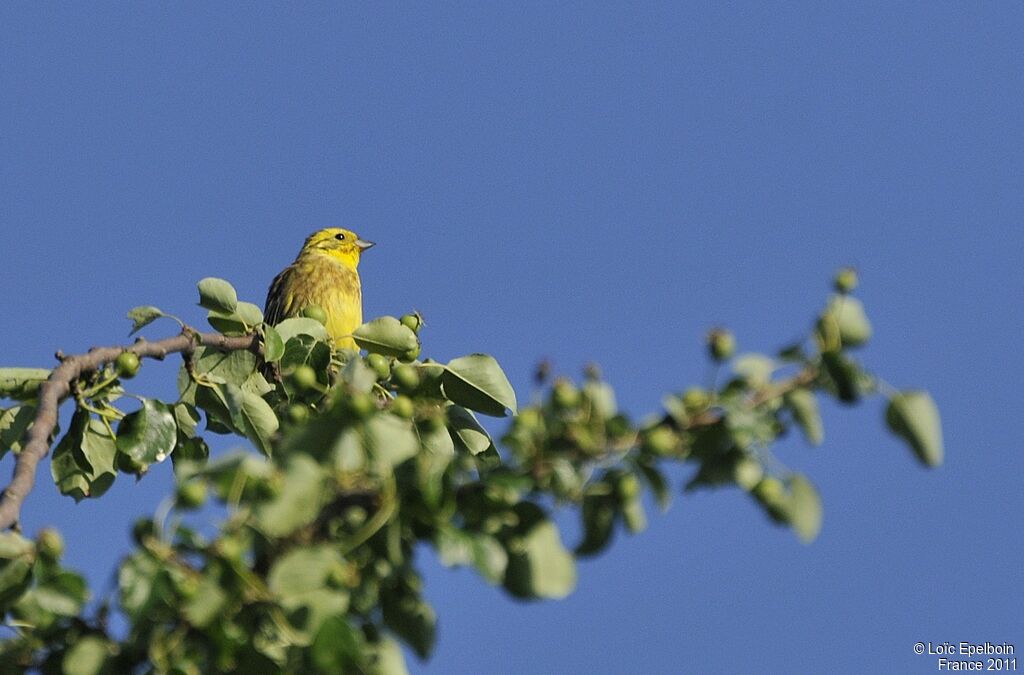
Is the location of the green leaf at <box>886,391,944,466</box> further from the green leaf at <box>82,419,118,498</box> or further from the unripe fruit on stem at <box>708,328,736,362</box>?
the green leaf at <box>82,419,118,498</box>

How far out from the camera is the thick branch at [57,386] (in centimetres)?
338

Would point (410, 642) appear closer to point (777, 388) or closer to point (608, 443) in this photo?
point (608, 443)

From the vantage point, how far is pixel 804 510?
102 inches

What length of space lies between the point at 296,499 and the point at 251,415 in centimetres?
202

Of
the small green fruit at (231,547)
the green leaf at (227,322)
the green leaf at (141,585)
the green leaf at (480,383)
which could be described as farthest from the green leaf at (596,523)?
the green leaf at (227,322)

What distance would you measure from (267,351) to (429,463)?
6.86 ft

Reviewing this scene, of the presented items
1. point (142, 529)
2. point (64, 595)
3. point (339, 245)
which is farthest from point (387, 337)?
point (339, 245)

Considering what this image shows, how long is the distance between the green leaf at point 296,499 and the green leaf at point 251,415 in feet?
6.47

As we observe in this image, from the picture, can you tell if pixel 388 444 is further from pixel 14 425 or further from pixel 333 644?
pixel 14 425

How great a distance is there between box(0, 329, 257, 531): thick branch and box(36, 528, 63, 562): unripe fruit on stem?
274 mm

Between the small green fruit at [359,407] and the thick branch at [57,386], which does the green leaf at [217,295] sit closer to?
the thick branch at [57,386]

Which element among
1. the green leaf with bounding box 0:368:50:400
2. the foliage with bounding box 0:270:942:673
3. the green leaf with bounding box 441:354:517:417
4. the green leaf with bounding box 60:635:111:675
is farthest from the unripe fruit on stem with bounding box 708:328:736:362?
the green leaf with bounding box 0:368:50:400

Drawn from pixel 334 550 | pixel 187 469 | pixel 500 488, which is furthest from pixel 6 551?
pixel 500 488

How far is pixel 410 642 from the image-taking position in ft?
8.97
